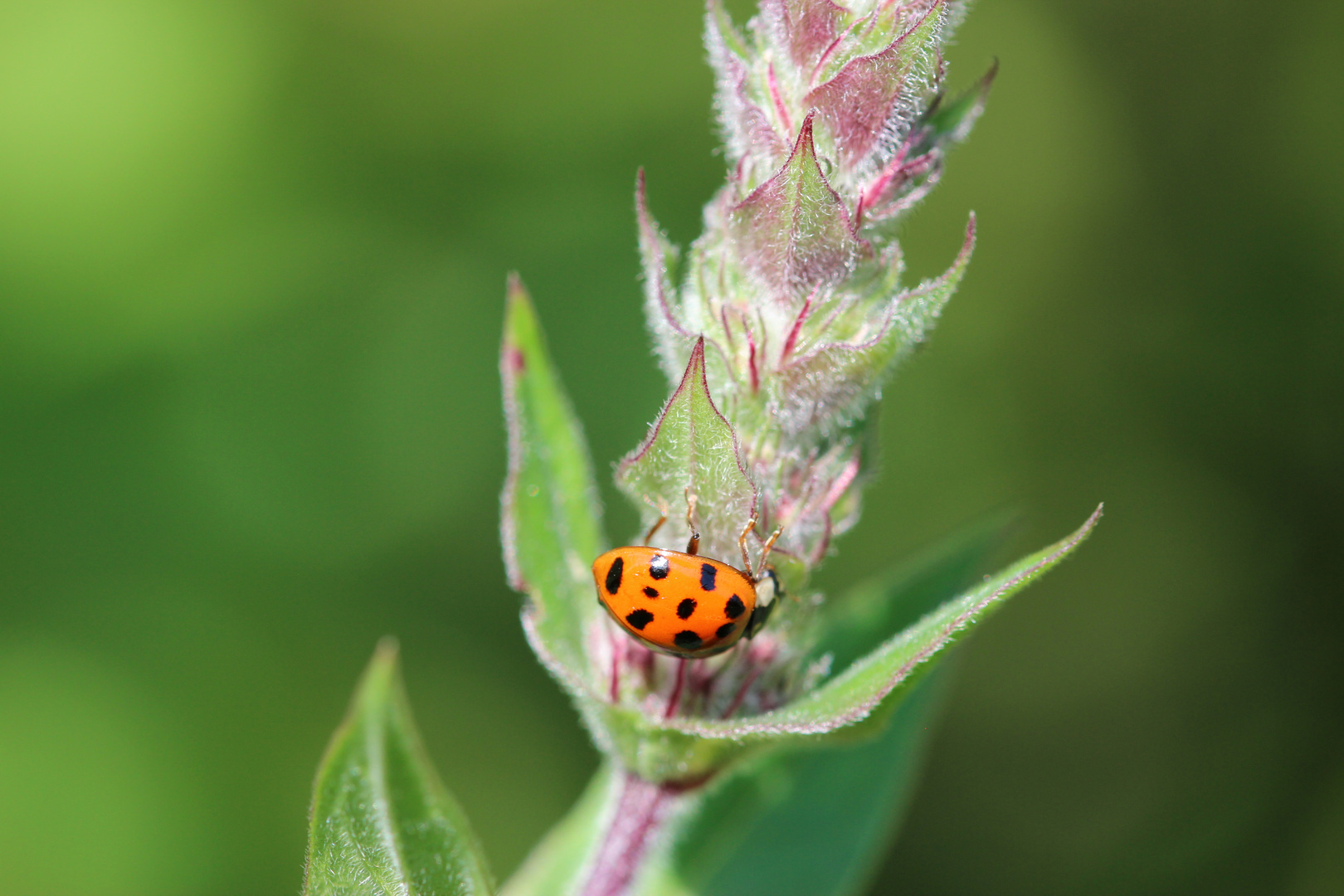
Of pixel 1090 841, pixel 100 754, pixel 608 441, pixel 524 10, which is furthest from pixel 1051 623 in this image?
pixel 100 754

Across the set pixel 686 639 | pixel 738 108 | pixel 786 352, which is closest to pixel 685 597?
pixel 686 639

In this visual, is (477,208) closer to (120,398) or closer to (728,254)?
(120,398)

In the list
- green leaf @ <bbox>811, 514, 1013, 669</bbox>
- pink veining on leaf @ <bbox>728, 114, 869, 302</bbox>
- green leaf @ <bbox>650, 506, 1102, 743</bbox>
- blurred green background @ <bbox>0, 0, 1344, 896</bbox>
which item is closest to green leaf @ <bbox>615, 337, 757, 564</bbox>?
pink veining on leaf @ <bbox>728, 114, 869, 302</bbox>

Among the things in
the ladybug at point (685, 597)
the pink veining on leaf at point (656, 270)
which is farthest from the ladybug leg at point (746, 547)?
the pink veining on leaf at point (656, 270)

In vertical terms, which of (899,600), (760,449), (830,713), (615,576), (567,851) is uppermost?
(760,449)

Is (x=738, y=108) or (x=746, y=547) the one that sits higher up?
(x=738, y=108)

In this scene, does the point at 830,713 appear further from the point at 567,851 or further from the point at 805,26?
the point at 805,26
